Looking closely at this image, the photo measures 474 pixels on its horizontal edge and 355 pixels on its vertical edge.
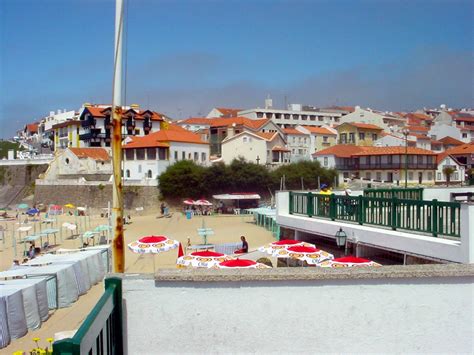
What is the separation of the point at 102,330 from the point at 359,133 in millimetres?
75966

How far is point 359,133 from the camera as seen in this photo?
252 feet

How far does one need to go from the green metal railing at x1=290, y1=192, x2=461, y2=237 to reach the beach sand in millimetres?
7002

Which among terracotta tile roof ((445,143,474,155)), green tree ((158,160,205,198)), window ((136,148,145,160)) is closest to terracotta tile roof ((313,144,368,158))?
terracotta tile roof ((445,143,474,155))

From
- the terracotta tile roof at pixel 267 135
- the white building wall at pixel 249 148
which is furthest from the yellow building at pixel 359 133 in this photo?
the white building wall at pixel 249 148

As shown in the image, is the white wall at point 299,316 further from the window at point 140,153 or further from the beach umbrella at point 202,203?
the window at point 140,153

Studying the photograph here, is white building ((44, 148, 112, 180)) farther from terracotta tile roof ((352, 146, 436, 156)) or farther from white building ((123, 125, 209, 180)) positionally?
terracotta tile roof ((352, 146, 436, 156))

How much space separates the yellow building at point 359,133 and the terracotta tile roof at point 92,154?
3581 cm

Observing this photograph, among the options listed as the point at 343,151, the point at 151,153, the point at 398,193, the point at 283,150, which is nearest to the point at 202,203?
the point at 151,153

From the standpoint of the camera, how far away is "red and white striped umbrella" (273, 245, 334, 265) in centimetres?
1048

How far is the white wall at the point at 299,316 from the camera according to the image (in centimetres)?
430

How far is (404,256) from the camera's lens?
9.18m

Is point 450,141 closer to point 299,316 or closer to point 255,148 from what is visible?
point 255,148

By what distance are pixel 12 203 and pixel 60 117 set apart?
39.1 m

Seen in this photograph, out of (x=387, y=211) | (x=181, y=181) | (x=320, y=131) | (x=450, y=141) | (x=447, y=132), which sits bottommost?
(x=387, y=211)
